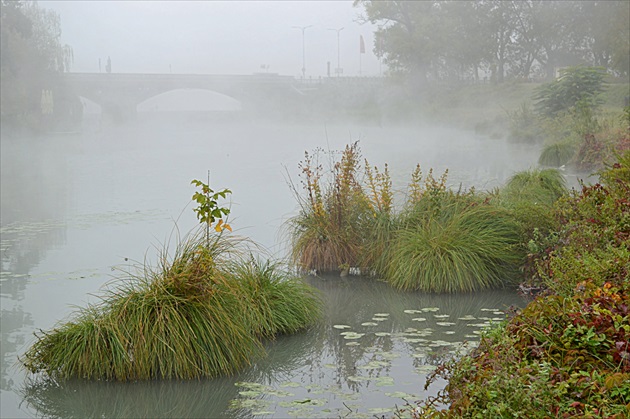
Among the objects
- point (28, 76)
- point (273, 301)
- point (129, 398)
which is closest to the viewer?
point (129, 398)

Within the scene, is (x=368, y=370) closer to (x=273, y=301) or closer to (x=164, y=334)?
(x=273, y=301)

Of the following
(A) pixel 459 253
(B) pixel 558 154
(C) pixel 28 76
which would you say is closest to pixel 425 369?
(A) pixel 459 253

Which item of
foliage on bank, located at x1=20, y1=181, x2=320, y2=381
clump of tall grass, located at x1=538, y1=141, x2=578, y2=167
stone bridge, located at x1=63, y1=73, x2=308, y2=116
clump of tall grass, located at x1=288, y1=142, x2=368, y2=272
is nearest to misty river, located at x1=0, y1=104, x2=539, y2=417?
foliage on bank, located at x1=20, y1=181, x2=320, y2=381

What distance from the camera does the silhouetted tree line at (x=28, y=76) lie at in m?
43.8

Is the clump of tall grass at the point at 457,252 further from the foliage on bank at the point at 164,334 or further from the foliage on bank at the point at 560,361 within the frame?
the foliage on bank at the point at 560,361

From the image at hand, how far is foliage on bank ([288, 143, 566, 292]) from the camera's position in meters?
8.52

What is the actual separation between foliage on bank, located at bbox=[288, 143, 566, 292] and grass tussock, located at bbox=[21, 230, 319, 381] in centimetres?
272

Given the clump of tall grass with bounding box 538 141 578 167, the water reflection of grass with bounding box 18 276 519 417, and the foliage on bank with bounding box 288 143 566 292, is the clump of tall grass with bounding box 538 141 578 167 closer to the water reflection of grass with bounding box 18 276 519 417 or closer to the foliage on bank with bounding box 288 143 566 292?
the foliage on bank with bounding box 288 143 566 292

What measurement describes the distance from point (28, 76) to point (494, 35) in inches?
1295

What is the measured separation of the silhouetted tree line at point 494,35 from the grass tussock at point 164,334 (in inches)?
2031

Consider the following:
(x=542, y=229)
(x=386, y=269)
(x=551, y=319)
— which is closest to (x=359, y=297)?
(x=386, y=269)

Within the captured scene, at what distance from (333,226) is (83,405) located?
15.1ft

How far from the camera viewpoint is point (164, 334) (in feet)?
19.4

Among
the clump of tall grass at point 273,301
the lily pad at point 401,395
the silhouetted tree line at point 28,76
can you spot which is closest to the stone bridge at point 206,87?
the silhouetted tree line at point 28,76
